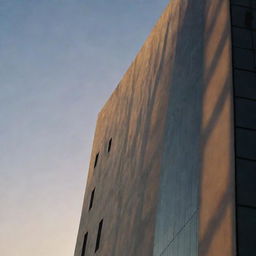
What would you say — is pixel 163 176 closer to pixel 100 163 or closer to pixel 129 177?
Answer: pixel 129 177

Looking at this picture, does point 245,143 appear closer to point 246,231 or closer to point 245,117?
point 245,117

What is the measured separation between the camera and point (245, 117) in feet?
38.3

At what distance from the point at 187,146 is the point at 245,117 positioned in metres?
3.24

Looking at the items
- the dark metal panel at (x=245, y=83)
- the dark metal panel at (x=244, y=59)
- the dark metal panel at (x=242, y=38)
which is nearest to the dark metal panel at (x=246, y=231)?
the dark metal panel at (x=245, y=83)

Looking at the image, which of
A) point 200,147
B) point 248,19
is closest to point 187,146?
point 200,147

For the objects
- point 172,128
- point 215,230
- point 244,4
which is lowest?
point 215,230

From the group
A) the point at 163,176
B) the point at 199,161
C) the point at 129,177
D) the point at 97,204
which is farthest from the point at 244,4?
the point at 97,204

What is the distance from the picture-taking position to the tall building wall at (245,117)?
32.5 feet

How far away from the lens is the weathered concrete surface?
11.9 meters

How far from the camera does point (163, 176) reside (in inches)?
679

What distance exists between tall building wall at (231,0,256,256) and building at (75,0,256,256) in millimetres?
23

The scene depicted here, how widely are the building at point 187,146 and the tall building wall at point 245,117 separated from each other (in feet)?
0.08

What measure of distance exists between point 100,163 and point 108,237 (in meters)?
8.03

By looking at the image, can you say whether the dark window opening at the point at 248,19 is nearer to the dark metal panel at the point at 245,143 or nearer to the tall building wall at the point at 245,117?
the tall building wall at the point at 245,117
